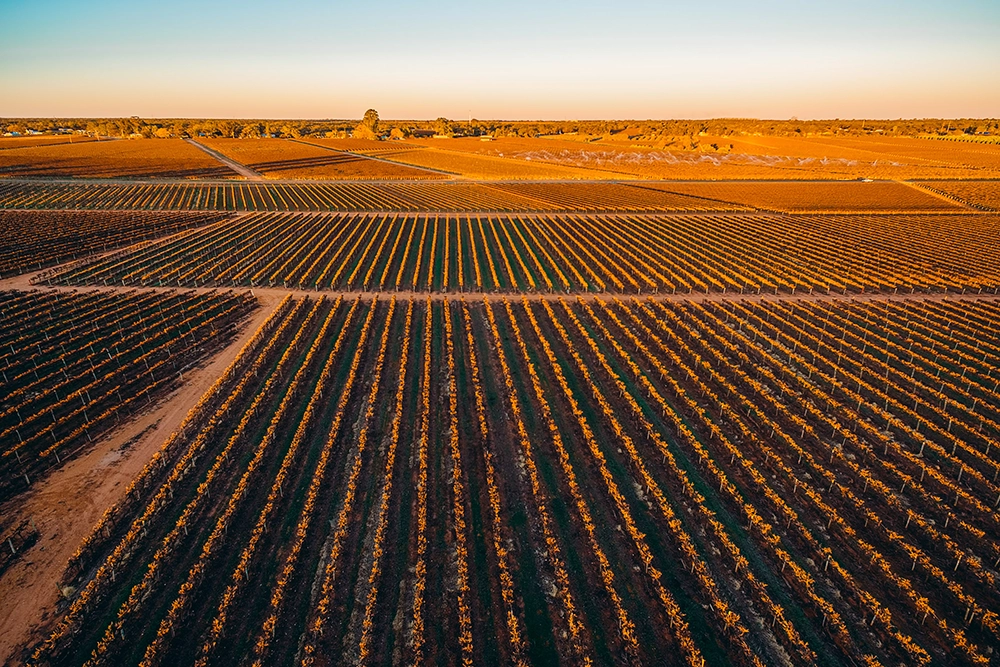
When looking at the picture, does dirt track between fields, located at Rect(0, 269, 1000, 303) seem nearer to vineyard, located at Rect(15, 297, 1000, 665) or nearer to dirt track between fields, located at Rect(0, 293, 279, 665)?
vineyard, located at Rect(15, 297, 1000, 665)

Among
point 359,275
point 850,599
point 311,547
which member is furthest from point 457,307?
point 850,599

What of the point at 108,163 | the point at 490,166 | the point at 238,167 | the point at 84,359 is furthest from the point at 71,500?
the point at 108,163

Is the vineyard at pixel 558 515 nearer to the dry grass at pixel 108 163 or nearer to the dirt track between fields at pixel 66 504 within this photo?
the dirt track between fields at pixel 66 504

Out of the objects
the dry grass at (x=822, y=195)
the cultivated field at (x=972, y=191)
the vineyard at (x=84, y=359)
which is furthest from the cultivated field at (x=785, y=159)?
the vineyard at (x=84, y=359)

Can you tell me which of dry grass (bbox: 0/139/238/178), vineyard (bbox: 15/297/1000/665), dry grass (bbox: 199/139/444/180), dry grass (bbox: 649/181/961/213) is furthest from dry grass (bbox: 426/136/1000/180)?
vineyard (bbox: 15/297/1000/665)

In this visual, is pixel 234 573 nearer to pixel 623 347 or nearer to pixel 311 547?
pixel 311 547

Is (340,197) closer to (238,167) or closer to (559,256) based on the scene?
(559,256)
